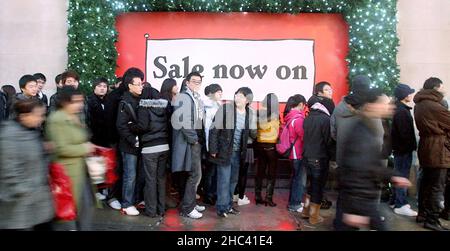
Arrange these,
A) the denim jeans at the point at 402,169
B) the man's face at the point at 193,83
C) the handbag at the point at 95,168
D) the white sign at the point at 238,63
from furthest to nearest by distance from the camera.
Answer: the white sign at the point at 238,63
the denim jeans at the point at 402,169
the man's face at the point at 193,83
the handbag at the point at 95,168

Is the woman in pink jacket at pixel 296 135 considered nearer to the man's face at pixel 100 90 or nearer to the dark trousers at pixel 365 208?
the man's face at pixel 100 90

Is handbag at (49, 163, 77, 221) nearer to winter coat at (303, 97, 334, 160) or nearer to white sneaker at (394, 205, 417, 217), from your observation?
winter coat at (303, 97, 334, 160)

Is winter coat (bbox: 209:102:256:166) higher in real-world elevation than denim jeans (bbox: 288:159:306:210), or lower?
higher

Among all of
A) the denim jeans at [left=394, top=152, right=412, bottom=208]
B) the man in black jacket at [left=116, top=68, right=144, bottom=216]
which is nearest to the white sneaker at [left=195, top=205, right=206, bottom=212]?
the man in black jacket at [left=116, top=68, right=144, bottom=216]

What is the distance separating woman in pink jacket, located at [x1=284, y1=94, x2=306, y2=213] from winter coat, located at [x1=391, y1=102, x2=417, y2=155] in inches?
58.0

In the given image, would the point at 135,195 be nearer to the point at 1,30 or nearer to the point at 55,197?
the point at 55,197

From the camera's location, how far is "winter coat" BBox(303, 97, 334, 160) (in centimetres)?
673

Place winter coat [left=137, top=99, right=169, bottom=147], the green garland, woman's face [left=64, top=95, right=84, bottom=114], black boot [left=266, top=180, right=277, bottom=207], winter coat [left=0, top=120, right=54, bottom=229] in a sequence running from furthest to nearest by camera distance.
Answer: the green garland
black boot [left=266, top=180, right=277, bottom=207]
winter coat [left=137, top=99, right=169, bottom=147]
woman's face [left=64, top=95, right=84, bottom=114]
winter coat [left=0, top=120, right=54, bottom=229]

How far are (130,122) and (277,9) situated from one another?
167 inches

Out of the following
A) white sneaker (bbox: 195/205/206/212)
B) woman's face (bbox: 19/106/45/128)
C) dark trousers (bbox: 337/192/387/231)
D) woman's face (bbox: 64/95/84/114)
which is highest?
woman's face (bbox: 64/95/84/114)

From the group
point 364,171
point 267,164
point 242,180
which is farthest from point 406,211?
point 364,171

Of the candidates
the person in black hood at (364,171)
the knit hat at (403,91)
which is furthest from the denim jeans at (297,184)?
the person in black hood at (364,171)

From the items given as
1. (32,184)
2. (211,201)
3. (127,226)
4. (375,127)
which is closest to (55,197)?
(32,184)

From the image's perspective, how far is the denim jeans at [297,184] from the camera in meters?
7.49
